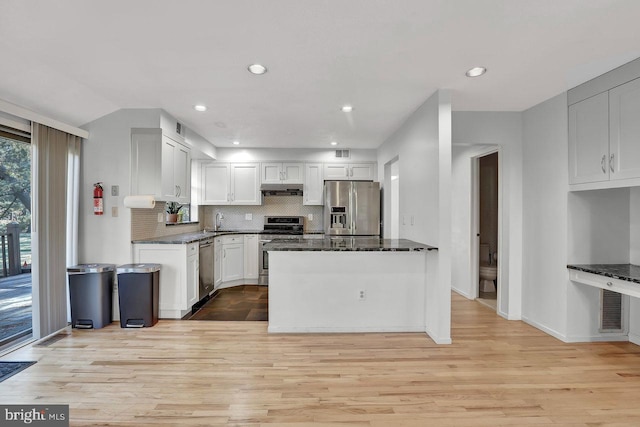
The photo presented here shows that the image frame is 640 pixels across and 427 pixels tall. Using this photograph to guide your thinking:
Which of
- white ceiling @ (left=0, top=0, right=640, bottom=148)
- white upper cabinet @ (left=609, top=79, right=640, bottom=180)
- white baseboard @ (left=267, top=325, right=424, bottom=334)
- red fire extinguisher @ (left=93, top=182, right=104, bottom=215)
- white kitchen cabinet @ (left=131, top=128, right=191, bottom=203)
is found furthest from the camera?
white kitchen cabinet @ (left=131, top=128, right=191, bottom=203)

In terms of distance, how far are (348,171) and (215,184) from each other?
8.06 feet

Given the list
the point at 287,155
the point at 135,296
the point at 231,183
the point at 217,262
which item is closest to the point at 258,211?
the point at 231,183

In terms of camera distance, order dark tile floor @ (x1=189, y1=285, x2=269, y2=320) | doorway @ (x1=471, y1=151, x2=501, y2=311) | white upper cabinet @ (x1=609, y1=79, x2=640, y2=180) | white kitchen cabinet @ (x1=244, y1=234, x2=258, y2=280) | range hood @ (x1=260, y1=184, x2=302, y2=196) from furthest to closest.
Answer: range hood @ (x1=260, y1=184, x2=302, y2=196) < white kitchen cabinet @ (x1=244, y1=234, x2=258, y2=280) < doorway @ (x1=471, y1=151, x2=501, y2=311) < dark tile floor @ (x1=189, y1=285, x2=269, y2=320) < white upper cabinet @ (x1=609, y1=79, x2=640, y2=180)

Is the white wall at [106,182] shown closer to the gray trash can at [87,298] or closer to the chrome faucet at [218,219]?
the gray trash can at [87,298]

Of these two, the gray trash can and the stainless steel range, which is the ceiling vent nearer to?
the gray trash can

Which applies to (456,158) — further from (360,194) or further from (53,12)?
(53,12)

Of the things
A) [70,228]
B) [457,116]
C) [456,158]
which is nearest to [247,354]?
[70,228]

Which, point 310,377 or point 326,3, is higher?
point 326,3

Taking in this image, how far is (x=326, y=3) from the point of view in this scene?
1.73 m

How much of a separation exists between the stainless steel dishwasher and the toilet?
4031 millimetres

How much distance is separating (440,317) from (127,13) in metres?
3.39

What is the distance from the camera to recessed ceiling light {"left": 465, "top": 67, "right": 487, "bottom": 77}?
2533 millimetres

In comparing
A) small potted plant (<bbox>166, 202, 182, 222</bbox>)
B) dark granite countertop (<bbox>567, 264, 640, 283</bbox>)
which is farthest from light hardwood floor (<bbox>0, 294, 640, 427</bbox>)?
small potted plant (<bbox>166, 202, 182, 222</bbox>)

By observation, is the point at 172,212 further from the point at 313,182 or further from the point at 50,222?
the point at 313,182
